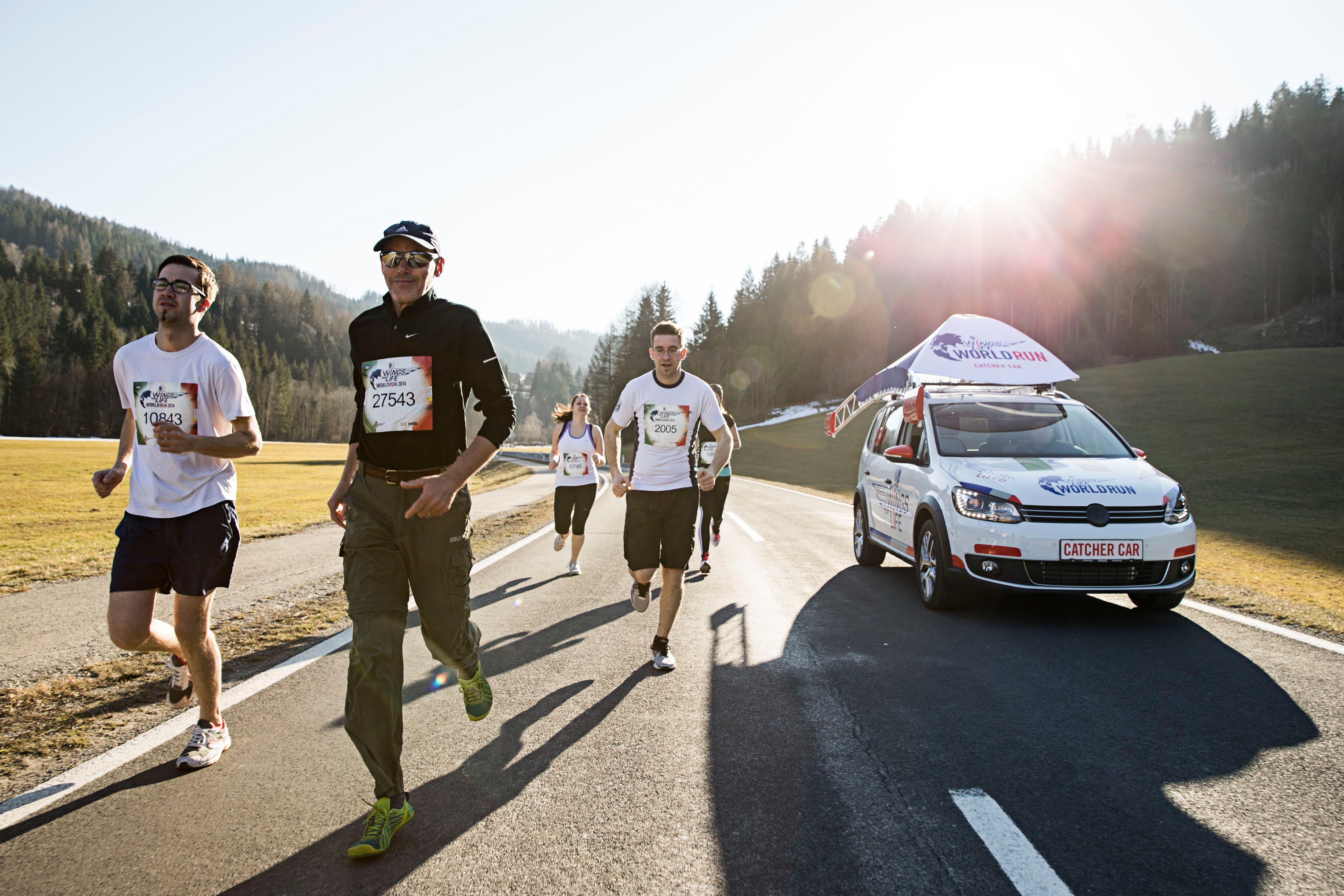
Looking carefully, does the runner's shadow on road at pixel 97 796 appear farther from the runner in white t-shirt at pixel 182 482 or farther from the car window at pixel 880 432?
the car window at pixel 880 432

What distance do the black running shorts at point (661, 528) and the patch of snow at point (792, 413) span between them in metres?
67.4

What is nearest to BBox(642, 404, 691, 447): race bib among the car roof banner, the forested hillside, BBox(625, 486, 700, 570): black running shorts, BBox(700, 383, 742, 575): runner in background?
BBox(625, 486, 700, 570): black running shorts

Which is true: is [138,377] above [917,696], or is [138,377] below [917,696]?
above

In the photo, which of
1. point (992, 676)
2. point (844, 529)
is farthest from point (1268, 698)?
point (844, 529)

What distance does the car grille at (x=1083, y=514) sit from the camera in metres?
5.93

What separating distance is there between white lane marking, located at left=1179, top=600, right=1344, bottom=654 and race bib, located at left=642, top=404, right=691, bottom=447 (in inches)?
186

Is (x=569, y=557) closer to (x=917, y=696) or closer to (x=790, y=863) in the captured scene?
(x=917, y=696)

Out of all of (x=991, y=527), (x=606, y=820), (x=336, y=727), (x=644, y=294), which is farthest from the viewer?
(x=644, y=294)

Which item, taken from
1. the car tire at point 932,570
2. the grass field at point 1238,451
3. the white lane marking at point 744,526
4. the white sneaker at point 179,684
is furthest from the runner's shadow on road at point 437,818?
the white lane marking at point 744,526

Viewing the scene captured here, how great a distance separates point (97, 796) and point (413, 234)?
2.64 metres

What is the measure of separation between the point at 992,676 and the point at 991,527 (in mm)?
1731

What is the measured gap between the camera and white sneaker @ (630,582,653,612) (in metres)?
5.65

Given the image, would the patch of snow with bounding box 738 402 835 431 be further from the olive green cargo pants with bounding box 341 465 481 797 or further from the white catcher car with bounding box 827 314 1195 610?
the olive green cargo pants with bounding box 341 465 481 797

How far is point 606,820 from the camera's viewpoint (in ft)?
9.34
